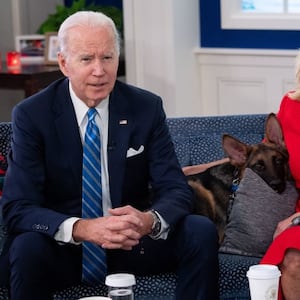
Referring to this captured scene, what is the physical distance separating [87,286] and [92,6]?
256 cm

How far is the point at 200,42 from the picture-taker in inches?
198

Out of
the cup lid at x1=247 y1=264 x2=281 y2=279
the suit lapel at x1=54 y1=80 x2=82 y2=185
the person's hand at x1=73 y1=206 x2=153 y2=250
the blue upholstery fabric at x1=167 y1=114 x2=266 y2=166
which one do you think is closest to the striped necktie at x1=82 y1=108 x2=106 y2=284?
the suit lapel at x1=54 y1=80 x2=82 y2=185

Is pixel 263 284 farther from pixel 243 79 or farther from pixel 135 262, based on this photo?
pixel 243 79

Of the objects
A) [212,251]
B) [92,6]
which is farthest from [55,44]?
[212,251]

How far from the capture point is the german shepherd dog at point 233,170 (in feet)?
10.6

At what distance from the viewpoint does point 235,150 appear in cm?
326

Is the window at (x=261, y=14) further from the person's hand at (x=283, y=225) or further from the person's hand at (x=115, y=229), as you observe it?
the person's hand at (x=115, y=229)

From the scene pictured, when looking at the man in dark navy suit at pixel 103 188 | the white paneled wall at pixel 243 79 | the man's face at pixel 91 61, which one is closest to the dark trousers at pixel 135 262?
the man in dark navy suit at pixel 103 188

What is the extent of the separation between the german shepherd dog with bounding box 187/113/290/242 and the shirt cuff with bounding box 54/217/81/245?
0.57m

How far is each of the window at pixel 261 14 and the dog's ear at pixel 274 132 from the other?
152 centimetres

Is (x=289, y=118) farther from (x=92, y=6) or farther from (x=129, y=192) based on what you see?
(x=92, y=6)

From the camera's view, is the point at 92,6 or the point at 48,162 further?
the point at 92,6

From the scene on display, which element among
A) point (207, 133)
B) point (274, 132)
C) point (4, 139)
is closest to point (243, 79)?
point (207, 133)

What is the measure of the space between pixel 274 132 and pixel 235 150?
146mm
